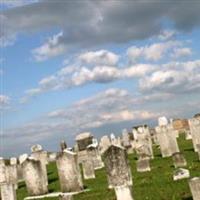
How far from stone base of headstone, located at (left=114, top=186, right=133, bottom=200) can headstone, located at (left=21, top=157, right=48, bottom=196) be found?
32.0ft

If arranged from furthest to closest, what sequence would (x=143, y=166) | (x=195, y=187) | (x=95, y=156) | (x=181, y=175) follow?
(x=95, y=156)
(x=143, y=166)
(x=181, y=175)
(x=195, y=187)

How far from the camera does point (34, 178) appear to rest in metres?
24.6

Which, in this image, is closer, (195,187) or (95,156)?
(195,187)

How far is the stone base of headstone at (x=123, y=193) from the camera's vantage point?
14992 millimetres

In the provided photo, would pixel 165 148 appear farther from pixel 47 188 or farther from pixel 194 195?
pixel 194 195

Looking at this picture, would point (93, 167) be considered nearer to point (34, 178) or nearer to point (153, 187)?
point (34, 178)

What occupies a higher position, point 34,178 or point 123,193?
point 34,178

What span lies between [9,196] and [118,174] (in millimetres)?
6082

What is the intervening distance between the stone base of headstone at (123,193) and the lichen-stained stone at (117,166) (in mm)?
488

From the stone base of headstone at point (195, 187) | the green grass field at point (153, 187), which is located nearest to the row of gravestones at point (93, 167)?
the stone base of headstone at point (195, 187)

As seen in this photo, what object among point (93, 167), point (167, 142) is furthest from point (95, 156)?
point (167, 142)

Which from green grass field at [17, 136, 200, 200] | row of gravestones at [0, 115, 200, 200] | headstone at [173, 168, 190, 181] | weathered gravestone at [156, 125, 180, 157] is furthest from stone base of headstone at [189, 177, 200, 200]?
weathered gravestone at [156, 125, 180, 157]

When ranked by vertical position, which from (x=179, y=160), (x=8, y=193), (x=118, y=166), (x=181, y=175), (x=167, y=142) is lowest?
(x=181, y=175)

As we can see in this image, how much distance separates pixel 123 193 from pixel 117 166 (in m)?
1.10
